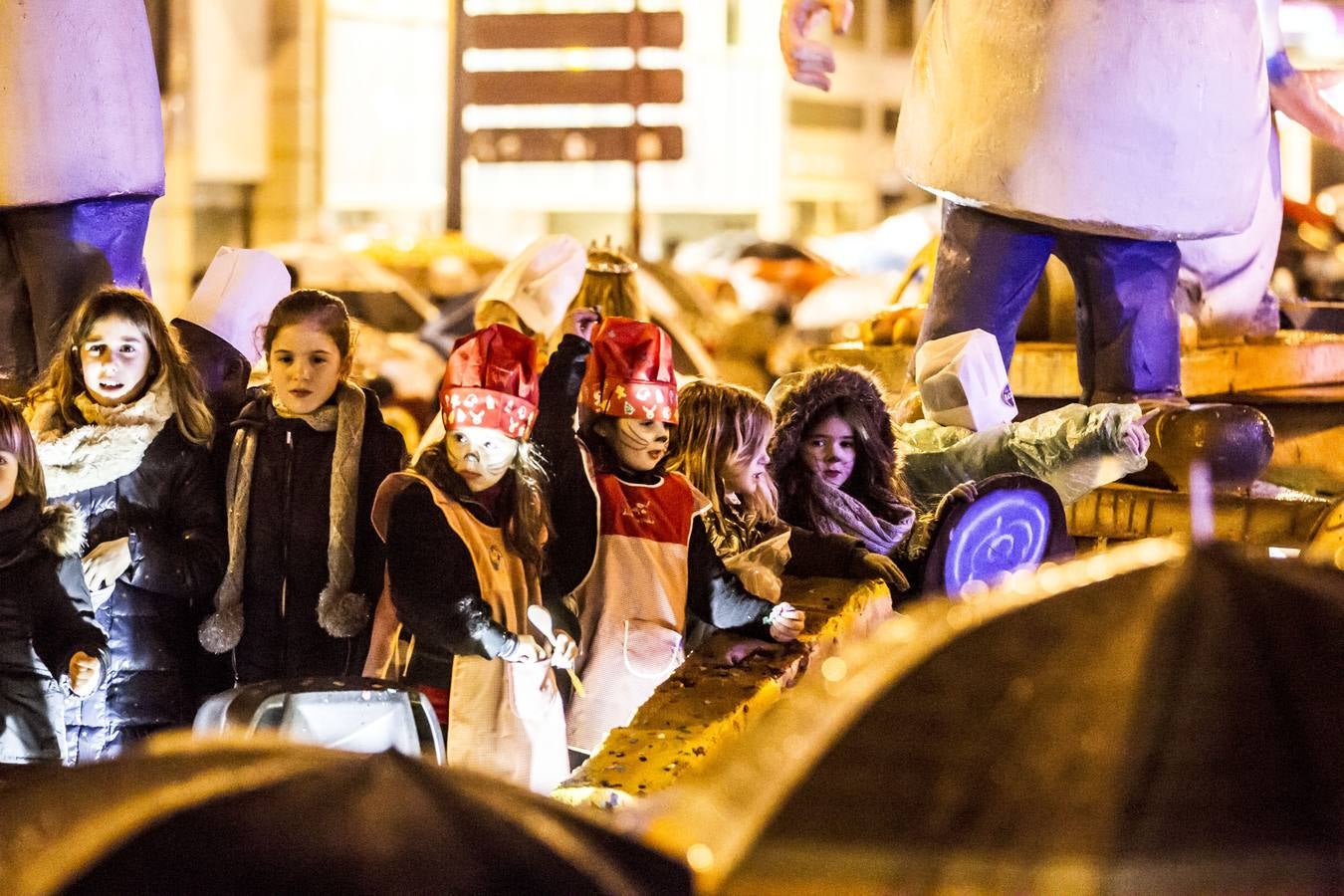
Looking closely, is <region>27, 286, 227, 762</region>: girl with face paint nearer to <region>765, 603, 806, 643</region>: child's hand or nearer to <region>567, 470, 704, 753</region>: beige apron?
<region>567, 470, 704, 753</region>: beige apron

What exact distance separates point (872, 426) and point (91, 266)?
2179mm

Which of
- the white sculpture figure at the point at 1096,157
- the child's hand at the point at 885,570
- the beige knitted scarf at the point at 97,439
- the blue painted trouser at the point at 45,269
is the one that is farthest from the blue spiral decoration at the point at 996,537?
the blue painted trouser at the point at 45,269

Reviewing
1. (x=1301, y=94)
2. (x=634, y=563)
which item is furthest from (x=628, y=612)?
(x=1301, y=94)

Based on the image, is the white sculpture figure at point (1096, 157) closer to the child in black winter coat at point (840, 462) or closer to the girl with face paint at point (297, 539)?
the child in black winter coat at point (840, 462)

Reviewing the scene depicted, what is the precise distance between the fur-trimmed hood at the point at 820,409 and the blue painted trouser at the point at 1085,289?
0.89 meters

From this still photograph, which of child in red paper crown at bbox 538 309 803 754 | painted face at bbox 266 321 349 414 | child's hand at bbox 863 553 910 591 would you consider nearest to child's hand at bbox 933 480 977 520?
child's hand at bbox 863 553 910 591

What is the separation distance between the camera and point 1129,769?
2133 mm

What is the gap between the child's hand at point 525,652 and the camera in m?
4.22

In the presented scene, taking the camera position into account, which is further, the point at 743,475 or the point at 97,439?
the point at 743,475

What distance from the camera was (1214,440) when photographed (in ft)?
19.3

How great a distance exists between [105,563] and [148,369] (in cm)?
49

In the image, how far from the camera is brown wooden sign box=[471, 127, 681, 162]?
52.4 ft

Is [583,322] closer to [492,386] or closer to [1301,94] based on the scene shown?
[492,386]

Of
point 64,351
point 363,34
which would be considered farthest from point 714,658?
point 363,34
